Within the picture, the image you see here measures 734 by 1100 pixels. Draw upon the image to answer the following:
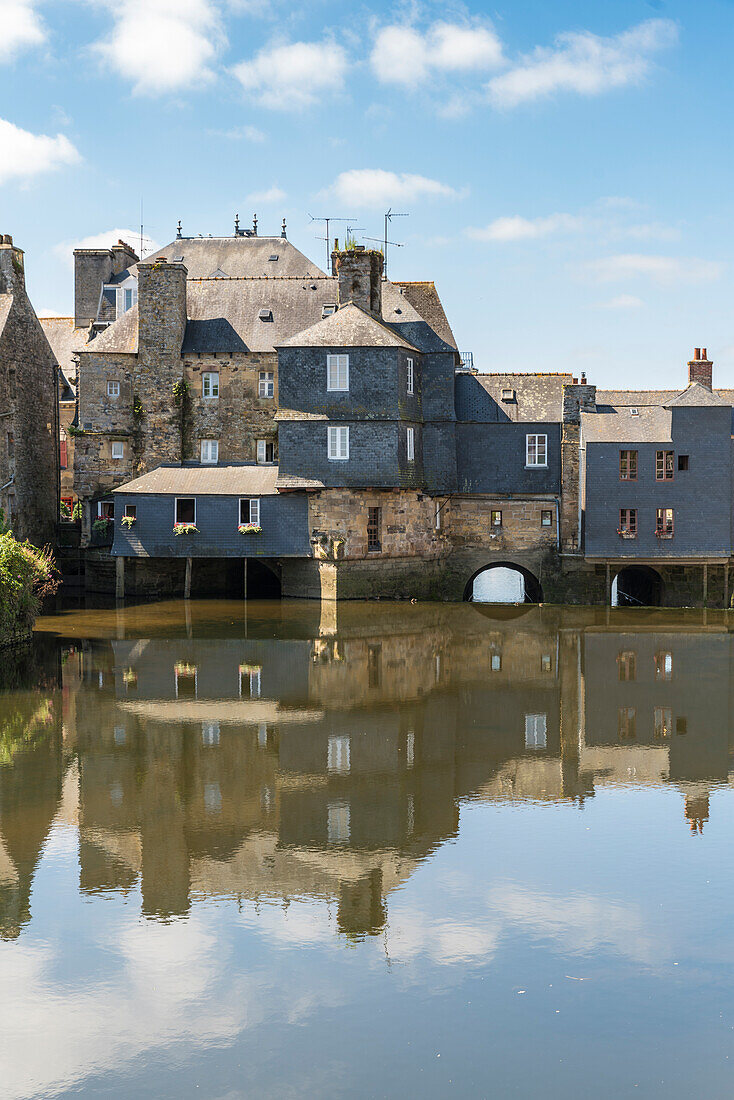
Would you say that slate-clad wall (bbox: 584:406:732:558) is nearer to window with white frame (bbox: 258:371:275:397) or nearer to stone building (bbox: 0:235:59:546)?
window with white frame (bbox: 258:371:275:397)

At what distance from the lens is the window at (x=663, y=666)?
21984 mm

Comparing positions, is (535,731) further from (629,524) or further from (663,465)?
(663,465)

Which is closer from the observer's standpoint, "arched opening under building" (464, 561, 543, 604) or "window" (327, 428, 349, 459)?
"window" (327, 428, 349, 459)

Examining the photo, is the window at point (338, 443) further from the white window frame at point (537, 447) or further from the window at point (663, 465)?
the window at point (663, 465)

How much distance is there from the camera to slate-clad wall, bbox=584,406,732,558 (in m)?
34.0

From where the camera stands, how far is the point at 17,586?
24.3m

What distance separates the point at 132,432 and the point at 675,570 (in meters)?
19.4

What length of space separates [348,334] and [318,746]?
2037 centimetres

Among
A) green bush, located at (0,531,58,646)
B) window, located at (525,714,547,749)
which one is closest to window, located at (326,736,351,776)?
window, located at (525,714,547,749)

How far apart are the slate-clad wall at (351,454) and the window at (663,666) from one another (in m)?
11.7

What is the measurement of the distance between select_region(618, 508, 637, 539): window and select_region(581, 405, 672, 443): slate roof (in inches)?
88.9

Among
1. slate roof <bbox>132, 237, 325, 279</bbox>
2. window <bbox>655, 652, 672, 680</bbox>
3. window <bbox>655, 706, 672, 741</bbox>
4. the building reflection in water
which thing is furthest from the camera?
slate roof <bbox>132, 237, 325, 279</bbox>

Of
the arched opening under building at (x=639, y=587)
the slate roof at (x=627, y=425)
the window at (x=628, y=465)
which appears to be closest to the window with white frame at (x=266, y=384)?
the slate roof at (x=627, y=425)

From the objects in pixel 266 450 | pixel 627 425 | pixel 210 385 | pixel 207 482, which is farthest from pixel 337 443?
pixel 627 425
